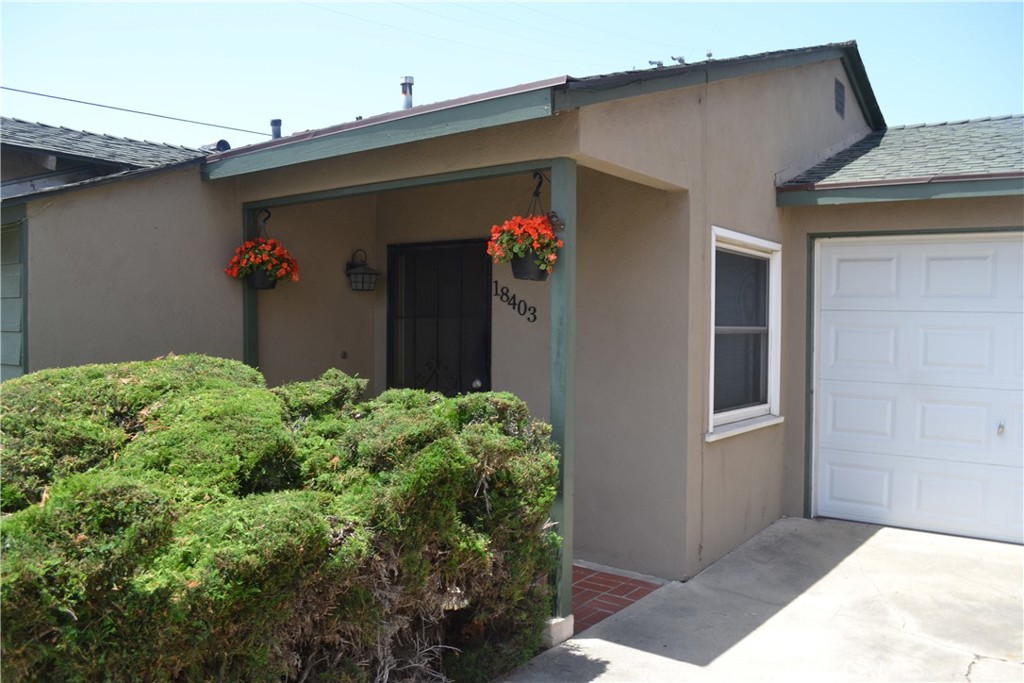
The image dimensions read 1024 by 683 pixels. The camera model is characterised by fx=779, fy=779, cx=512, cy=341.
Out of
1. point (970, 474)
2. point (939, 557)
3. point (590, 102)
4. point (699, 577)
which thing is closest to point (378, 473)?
point (590, 102)

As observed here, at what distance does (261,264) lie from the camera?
18.5 ft

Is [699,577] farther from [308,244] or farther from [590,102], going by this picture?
[308,244]

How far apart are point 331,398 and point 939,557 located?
14.3 ft

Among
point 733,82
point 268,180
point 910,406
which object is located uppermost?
point 733,82

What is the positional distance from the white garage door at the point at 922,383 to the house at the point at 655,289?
2 cm

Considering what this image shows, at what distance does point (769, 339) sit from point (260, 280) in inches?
154

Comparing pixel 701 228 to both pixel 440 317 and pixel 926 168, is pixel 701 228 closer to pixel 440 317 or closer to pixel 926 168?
pixel 926 168

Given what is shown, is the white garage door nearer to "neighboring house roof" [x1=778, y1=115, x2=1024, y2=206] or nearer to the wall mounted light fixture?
"neighboring house roof" [x1=778, y1=115, x2=1024, y2=206]

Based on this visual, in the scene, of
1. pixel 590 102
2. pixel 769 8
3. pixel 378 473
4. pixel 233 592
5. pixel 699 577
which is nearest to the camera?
pixel 233 592

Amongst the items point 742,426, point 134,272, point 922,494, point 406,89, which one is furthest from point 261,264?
point 922,494

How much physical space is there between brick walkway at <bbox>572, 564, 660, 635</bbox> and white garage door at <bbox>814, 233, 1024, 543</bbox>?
2.37 meters

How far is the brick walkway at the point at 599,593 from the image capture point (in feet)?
14.4

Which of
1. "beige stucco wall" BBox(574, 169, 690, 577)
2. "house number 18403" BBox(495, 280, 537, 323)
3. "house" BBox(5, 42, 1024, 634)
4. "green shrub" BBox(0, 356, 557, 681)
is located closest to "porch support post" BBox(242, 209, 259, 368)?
"house" BBox(5, 42, 1024, 634)

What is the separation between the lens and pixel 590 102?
12.6 ft
